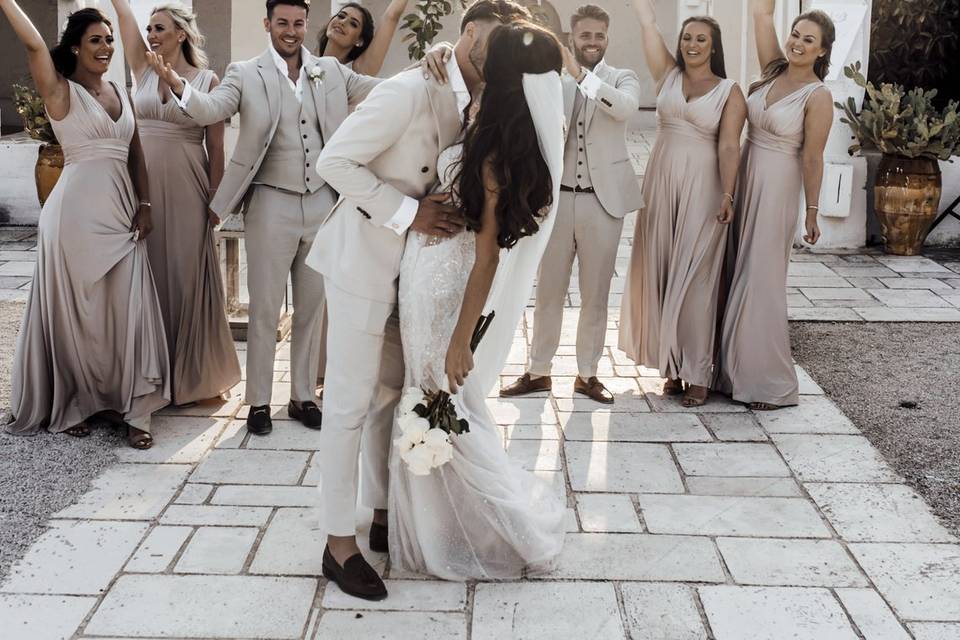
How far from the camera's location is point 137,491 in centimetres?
461

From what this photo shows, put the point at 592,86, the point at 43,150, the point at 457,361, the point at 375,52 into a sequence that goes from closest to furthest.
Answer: the point at 457,361 < the point at 592,86 < the point at 375,52 < the point at 43,150

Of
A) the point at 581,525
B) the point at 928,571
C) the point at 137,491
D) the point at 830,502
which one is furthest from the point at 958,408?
the point at 137,491

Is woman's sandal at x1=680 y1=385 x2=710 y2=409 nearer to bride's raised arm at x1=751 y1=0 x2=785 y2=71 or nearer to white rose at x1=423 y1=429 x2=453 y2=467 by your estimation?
bride's raised arm at x1=751 y1=0 x2=785 y2=71

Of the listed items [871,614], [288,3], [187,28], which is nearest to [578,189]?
[288,3]

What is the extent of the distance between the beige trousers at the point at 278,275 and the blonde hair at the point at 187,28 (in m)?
0.84

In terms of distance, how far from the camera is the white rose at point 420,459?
3.46m

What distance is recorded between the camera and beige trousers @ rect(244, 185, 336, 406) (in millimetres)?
5289

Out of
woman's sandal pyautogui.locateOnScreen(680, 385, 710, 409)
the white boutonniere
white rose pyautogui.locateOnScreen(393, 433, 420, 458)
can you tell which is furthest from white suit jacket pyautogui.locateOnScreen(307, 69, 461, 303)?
woman's sandal pyautogui.locateOnScreen(680, 385, 710, 409)

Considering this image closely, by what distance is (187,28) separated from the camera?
555cm

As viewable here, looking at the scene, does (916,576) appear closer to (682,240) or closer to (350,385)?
(350,385)

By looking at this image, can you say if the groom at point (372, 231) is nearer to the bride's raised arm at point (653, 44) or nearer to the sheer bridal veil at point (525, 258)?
the sheer bridal veil at point (525, 258)

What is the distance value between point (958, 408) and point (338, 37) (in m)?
3.76

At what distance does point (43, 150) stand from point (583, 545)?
7630 mm

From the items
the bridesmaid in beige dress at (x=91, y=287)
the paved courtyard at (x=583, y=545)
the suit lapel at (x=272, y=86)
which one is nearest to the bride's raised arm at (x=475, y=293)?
the paved courtyard at (x=583, y=545)
